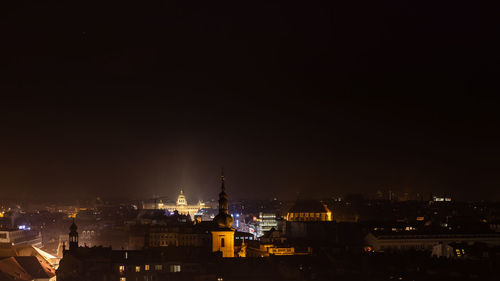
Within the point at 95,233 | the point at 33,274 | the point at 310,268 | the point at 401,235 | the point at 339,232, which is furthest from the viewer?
the point at 95,233

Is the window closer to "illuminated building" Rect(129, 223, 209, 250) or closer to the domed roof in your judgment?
the domed roof

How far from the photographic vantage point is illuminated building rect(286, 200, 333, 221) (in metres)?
102

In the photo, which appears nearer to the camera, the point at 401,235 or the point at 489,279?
the point at 489,279

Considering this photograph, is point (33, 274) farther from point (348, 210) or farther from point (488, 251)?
point (348, 210)

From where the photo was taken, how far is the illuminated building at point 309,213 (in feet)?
334

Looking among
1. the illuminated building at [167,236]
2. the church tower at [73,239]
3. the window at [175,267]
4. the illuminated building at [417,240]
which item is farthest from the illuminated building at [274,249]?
the illuminated building at [167,236]

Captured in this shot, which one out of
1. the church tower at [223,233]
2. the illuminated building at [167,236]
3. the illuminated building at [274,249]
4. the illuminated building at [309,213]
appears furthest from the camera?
the illuminated building at [309,213]

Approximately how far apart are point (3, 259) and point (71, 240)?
15.6ft

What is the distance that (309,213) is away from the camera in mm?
102688

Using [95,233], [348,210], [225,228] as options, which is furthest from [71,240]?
[348,210]

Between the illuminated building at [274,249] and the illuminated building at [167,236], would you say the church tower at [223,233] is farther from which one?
the illuminated building at [167,236]

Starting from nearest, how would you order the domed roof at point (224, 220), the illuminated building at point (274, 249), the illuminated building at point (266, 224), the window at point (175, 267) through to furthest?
the window at point (175, 267), the domed roof at point (224, 220), the illuminated building at point (274, 249), the illuminated building at point (266, 224)

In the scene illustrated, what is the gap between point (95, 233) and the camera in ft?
412

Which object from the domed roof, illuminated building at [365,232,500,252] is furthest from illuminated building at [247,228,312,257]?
the domed roof
